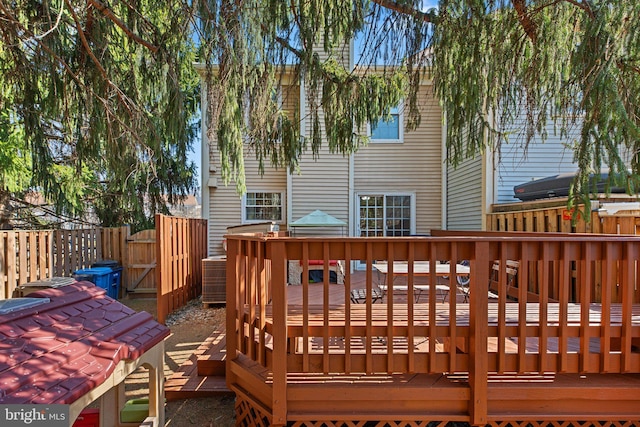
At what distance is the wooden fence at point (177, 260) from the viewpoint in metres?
5.47

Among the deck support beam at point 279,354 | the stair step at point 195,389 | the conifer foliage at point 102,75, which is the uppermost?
the conifer foliage at point 102,75

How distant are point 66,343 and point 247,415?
1.54m

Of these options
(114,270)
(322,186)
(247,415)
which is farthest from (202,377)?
(322,186)

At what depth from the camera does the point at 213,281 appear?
6.55m

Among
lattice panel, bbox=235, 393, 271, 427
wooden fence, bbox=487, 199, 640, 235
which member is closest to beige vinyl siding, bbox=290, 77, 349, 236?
wooden fence, bbox=487, 199, 640, 235

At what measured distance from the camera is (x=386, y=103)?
4277mm

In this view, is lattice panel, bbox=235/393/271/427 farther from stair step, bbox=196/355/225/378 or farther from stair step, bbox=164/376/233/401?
stair step, bbox=196/355/225/378

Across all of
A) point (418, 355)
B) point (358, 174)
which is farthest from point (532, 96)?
point (358, 174)

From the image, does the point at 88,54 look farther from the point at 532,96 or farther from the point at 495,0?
the point at 532,96

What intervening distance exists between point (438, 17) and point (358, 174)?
5786 millimetres

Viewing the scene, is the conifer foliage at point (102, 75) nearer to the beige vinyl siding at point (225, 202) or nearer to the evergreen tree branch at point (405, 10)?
the evergreen tree branch at point (405, 10)

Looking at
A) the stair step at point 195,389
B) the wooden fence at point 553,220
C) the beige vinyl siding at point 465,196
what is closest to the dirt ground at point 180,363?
the stair step at point 195,389

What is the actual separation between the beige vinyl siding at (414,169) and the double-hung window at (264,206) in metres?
2.18

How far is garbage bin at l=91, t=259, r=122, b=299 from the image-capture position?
7133 millimetres
